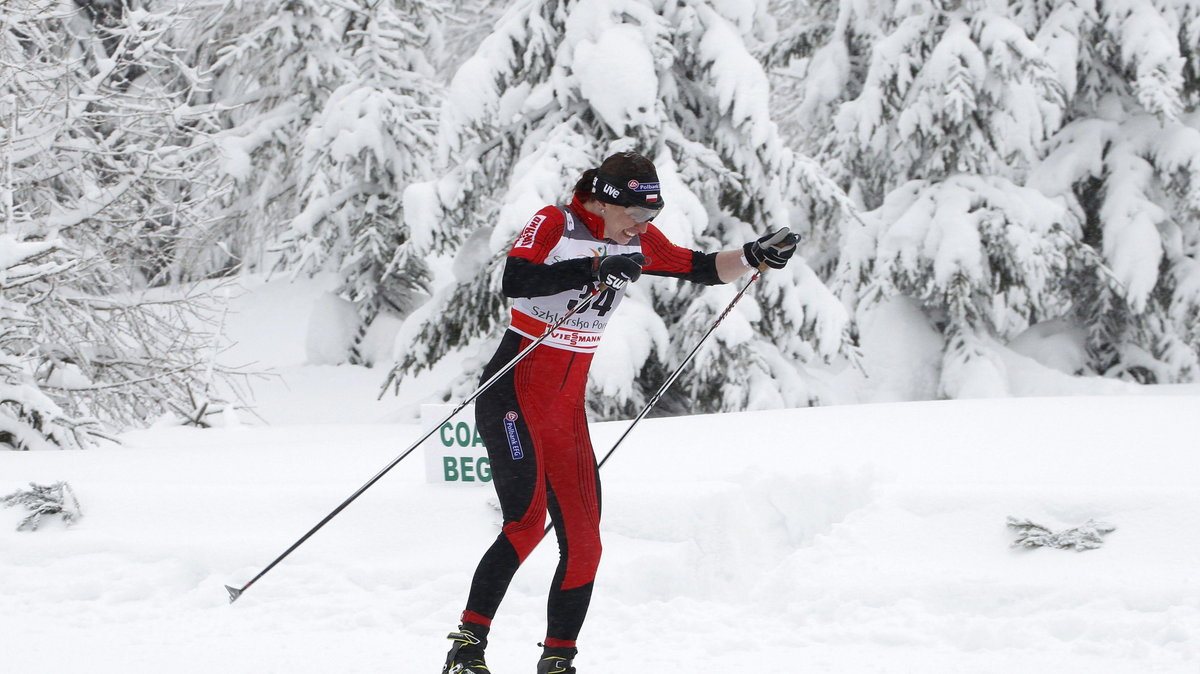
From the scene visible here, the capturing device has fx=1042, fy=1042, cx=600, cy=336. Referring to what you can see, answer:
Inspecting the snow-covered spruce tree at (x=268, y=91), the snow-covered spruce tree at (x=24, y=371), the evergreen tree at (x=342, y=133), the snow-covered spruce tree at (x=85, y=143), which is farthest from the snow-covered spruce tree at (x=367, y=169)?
the snow-covered spruce tree at (x=24, y=371)

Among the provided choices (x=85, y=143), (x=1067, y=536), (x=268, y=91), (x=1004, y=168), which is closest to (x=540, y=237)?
(x=1067, y=536)

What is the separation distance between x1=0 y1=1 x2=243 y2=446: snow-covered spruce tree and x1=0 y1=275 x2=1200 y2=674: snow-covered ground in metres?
1.92

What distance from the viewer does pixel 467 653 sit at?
133 inches

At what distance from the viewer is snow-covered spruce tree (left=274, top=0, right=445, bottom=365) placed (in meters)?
13.7

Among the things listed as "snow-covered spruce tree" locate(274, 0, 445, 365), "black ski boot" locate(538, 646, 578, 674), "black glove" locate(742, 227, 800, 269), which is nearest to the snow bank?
"black ski boot" locate(538, 646, 578, 674)

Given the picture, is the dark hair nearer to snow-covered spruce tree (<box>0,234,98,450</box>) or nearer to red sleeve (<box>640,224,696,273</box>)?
red sleeve (<box>640,224,696,273</box>)

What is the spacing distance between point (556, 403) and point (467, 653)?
0.87 metres

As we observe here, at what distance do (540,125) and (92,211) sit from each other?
352 centimetres

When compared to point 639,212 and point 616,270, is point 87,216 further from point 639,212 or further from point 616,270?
point 616,270

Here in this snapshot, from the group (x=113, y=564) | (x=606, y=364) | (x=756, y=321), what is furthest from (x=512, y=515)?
(x=756, y=321)

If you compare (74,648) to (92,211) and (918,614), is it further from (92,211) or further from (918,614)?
(92,211)

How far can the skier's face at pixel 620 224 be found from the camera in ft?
11.5

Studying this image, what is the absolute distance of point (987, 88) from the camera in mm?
10531

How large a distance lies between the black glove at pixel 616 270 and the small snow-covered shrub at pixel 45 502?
3232mm
